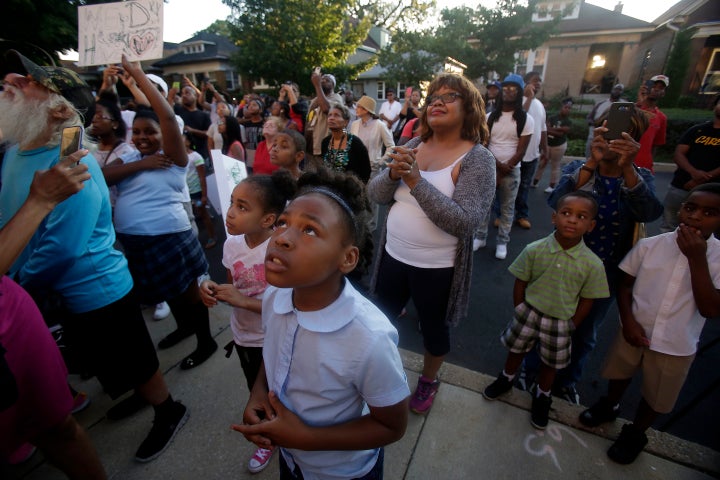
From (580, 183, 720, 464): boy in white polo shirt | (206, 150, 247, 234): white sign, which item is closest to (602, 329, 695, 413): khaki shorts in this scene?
(580, 183, 720, 464): boy in white polo shirt

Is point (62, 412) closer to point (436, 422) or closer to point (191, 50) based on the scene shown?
point (436, 422)

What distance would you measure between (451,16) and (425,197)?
22.2 meters

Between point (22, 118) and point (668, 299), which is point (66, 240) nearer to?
point (22, 118)

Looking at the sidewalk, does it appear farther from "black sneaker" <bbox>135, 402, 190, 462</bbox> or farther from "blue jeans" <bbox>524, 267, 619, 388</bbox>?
"blue jeans" <bbox>524, 267, 619, 388</bbox>

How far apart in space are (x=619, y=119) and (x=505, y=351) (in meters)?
1.99

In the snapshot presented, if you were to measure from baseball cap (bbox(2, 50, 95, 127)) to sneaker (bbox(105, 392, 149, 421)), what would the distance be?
6.33ft

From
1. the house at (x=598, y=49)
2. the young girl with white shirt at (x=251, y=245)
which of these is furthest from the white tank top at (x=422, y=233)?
the house at (x=598, y=49)

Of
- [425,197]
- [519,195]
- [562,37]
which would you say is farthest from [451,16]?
[425,197]

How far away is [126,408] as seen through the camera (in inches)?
94.0

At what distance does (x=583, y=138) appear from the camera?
1262cm

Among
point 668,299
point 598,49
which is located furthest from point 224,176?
point 598,49

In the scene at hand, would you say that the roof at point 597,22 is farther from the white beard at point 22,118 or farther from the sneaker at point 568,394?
the white beard at point 22,118

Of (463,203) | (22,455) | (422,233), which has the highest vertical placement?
(463,203)

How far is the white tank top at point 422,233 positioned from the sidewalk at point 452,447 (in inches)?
42.9
